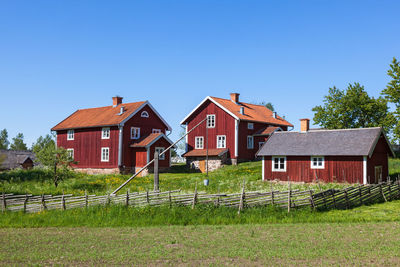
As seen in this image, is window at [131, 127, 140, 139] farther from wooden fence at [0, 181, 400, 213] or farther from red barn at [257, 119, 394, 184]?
wooden fence at [0, 181, 400, 213]

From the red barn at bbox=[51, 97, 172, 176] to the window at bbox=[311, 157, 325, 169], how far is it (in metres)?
18.4

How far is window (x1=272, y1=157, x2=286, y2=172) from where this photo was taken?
105 feet

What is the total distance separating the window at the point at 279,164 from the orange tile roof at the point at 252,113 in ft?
36.2

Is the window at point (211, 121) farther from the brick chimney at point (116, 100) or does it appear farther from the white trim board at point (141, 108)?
the brick chimney at point (116, 100)

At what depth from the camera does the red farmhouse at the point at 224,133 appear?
141ft

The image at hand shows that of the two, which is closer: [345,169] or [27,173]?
[345,169]

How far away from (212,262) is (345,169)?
21.0 metres

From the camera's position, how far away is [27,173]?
126 ft

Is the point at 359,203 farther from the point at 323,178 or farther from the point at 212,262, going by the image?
the point at 212,262

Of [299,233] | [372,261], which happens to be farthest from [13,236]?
[372,261]

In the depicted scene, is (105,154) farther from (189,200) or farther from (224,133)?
(189,200)

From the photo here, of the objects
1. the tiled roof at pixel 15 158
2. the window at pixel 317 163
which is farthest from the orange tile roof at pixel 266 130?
the tiled roof at pixel 15 158

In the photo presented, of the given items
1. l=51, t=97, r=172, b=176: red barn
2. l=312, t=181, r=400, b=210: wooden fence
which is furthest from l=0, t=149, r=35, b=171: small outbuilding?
l=312, t=181, r=400, b=210: wooden fence

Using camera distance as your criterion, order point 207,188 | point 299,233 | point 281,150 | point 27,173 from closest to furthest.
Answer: point 299,233 < point 207,188 < point 281,150 < point 27,173
